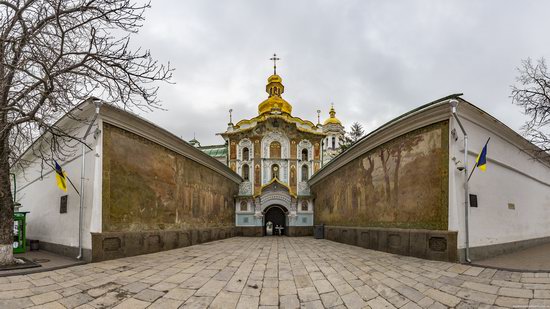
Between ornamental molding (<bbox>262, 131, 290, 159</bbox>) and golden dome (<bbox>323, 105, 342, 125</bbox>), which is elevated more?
golden dome (<bbox>323, 105, 342, 125</bbox>)

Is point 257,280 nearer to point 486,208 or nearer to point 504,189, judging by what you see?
point 486,208

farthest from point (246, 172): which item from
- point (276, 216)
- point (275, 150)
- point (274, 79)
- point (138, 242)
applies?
point (138, 242)

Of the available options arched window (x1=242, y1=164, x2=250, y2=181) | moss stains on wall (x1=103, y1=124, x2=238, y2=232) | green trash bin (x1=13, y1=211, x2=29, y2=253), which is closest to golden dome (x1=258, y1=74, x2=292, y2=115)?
arched window (x1=242, y1=164, x2=250, y2=181)

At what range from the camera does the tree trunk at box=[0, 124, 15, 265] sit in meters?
6.52

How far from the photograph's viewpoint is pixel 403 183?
29.1ft

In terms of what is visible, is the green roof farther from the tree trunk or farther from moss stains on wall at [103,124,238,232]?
the tree trunk

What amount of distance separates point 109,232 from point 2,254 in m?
2.22

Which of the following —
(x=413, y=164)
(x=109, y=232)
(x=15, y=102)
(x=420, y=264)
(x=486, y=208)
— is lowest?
(x=420, y=264)

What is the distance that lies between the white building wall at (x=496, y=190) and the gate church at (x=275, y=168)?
1403cm

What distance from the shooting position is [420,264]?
22.6 feet

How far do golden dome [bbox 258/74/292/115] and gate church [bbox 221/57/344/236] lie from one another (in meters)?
2.63

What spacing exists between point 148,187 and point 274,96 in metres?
→ 19.4

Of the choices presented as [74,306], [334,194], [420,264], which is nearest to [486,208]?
[420,264]

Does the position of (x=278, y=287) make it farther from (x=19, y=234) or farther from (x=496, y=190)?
(x=19, y=234)
